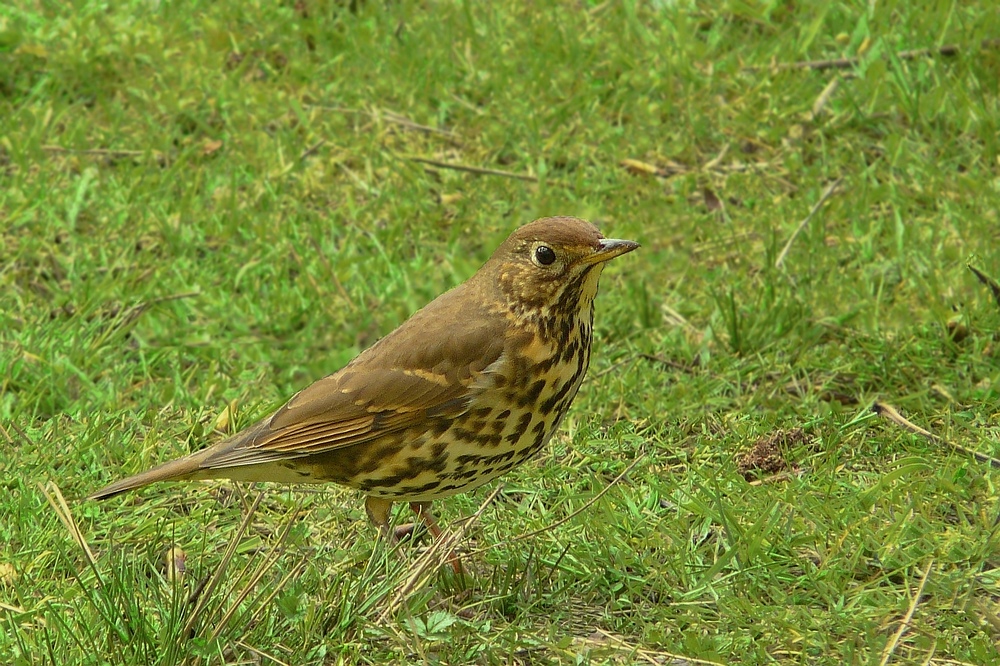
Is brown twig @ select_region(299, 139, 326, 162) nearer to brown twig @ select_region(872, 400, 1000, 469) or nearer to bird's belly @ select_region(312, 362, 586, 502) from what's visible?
bird's belly @ select_region(312, 362, 586, 502)

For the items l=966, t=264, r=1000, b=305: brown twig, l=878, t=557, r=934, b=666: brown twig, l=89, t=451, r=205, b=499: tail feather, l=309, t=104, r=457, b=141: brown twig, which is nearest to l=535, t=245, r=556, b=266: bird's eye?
l=89, t=451, r=205, b=499: tail feather

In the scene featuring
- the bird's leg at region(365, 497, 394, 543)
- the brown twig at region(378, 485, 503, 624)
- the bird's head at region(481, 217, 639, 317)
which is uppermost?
the bird's head at region(481, 217, 639, 317)

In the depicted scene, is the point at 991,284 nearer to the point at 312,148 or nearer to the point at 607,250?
the point at 607,250

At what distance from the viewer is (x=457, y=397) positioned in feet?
12.9

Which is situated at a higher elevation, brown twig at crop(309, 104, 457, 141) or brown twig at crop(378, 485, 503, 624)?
brown twig at crop(309, 104, 457, 141)

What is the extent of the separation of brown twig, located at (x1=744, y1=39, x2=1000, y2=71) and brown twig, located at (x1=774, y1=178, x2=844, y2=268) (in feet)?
2.69

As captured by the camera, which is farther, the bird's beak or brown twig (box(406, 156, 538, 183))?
brown twig (box(406, 156, 538, 183))

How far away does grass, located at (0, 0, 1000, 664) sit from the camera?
3795 mm

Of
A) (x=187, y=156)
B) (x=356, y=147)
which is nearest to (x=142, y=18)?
(x=187, y=156)

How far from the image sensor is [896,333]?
17.4 feet

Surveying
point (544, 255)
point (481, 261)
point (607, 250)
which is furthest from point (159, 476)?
point (481, 261)

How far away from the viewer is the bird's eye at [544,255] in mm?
4004

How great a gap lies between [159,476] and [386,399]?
2.31 ft

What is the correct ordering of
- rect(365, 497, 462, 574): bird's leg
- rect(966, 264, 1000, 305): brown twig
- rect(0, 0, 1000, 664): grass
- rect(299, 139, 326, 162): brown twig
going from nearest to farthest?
rect(0, 0, 1000, 664): grass < rect(365, 497, 462, 574): bird's leg < rect(966, 264, 1000, 305): brown twig < rect(299, 139, 326, 162): brown twig
